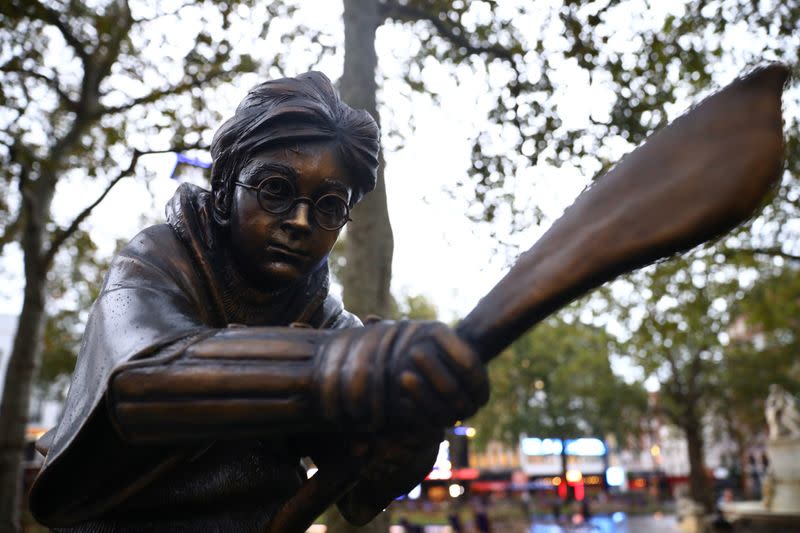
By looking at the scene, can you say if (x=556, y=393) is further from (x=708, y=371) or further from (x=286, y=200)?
(x=286, y=200)

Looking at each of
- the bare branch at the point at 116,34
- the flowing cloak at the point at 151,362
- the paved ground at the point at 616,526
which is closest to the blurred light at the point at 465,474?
the paved ground at the point at 616,526

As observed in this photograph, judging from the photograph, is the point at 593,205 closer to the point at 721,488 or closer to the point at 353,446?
the point at 353,446

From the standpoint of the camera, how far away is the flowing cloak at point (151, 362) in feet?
3.43

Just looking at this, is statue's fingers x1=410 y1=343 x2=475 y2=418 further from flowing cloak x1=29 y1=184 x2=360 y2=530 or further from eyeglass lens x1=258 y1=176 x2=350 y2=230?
eyeglass lens x1=258 y1=176 x2=350 y2=230

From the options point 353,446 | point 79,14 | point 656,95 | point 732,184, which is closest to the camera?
point 732,184

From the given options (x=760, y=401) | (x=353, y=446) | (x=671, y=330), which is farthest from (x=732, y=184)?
(x=760, y=401)

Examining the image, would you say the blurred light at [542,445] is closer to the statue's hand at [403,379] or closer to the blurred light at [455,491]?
the blurred light at [455,491]

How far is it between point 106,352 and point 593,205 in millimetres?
823

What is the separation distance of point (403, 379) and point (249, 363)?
0.24m

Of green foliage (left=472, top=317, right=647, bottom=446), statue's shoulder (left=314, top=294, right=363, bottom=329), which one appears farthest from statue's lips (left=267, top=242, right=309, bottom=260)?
green foliage (left=472, top=317, right=647, bottom=446)

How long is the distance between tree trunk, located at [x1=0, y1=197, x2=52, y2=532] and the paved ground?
60.7 ft

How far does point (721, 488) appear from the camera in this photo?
40.7m

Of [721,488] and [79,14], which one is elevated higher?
[79,14]

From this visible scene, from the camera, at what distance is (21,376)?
8.04 meters
